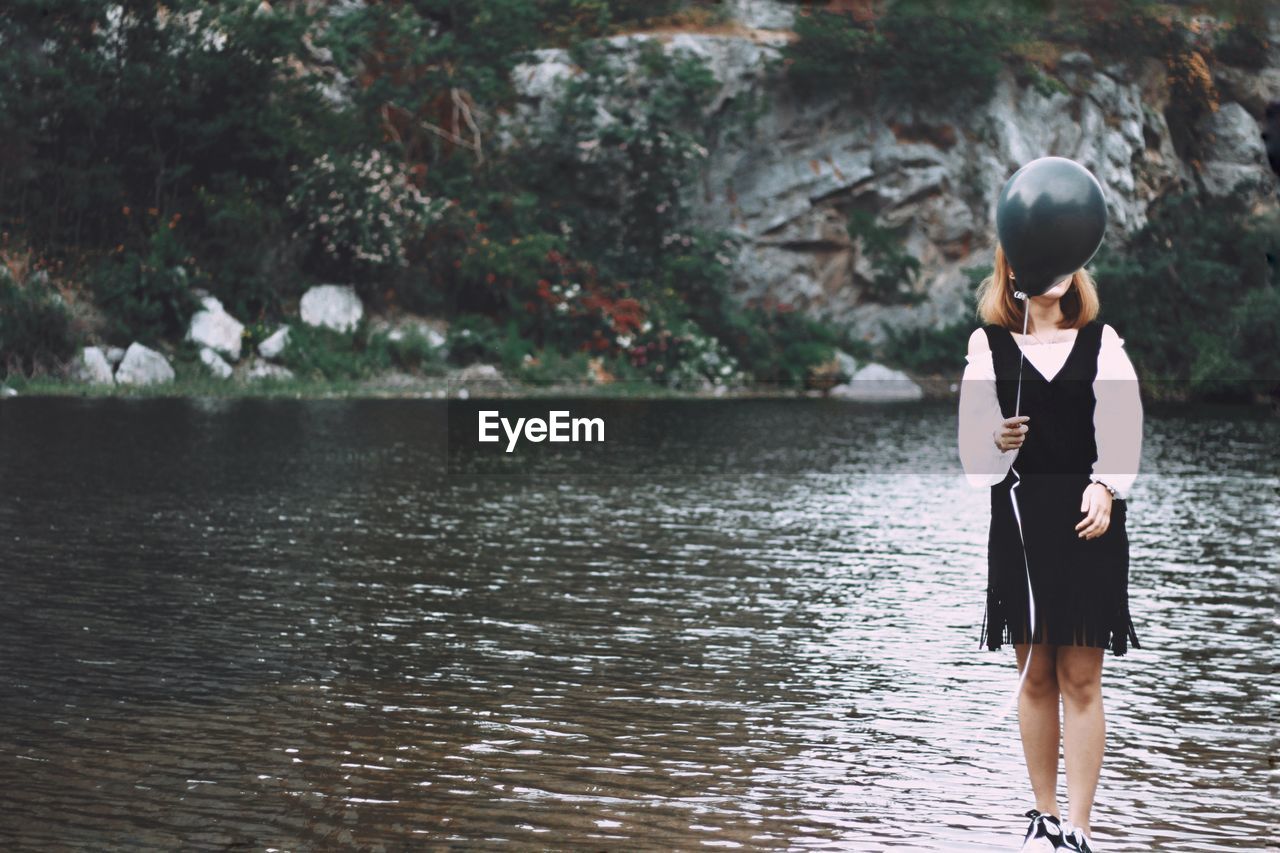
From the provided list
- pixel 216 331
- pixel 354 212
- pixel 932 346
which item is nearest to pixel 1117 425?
pixel 216 331

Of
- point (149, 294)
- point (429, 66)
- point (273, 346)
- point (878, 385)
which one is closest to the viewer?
point (149, 294)

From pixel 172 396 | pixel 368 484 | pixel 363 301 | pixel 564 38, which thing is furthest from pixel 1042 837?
pixel 564 38

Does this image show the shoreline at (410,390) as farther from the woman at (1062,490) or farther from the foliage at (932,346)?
the woman at (1062,490)

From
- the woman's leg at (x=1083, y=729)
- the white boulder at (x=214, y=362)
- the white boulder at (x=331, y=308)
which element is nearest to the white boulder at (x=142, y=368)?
the white boulder at (x=214, y=362)

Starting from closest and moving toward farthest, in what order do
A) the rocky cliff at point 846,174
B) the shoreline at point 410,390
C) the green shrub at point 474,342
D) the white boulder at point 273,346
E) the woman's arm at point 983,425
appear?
the woman's arm at point 983,425 < the shoreline at point 410,390 < the white boulder at point 273,346 < the green shrub at point 474,342 < the rocky cliff at point 846,174

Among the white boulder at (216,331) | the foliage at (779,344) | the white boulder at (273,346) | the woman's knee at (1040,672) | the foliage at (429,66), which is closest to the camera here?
the woman's knee at (1040,672)

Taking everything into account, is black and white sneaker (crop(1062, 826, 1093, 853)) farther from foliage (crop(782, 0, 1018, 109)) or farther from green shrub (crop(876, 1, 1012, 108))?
green shrub (crop(876, 1, 1012, 108))

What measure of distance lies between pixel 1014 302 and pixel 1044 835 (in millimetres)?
1363

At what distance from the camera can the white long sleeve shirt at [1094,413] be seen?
4141 mm

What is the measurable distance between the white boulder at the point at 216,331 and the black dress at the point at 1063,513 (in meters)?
23.4

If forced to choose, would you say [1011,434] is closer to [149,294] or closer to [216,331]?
[216,331]

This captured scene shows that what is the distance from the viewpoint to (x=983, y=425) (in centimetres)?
425

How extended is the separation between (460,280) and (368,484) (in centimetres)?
1699

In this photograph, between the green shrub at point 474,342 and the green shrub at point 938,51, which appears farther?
the green shrub at point 938,51
